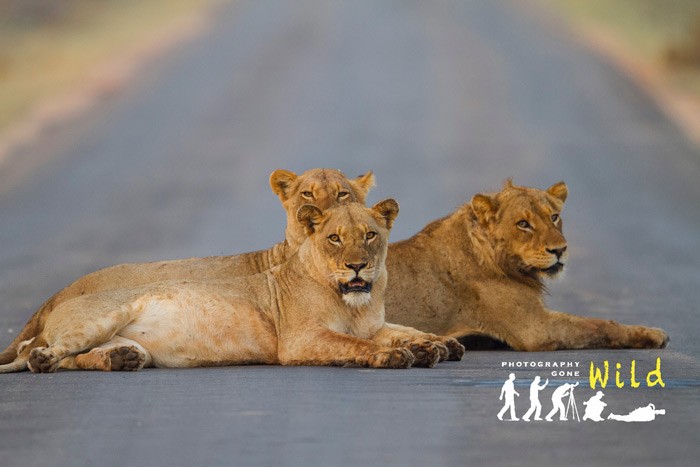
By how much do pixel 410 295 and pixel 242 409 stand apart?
4269 millimetres

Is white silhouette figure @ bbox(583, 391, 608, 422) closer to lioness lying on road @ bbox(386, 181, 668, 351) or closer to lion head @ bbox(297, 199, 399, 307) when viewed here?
lion head @ bbox(297, 199, 399, 307)

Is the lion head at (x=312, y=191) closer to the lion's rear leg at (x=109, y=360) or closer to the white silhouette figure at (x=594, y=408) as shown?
the lion's rear leg at (x=109, y=360)

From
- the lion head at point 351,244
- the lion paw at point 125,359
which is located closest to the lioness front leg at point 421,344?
the lion head at point 351,244

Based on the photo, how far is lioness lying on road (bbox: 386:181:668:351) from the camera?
12086mm

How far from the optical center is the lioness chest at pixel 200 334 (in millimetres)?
10844

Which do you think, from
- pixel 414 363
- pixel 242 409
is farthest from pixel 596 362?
pixel 242 409

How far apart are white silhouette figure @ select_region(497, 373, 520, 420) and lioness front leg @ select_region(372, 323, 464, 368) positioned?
72cm

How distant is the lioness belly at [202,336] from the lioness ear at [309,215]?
0.67 meters

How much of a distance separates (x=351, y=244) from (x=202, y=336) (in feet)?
3.69

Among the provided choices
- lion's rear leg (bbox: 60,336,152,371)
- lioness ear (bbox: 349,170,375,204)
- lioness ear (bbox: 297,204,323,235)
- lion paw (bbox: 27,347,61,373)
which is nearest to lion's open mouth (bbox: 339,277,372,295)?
lioness ear (bbox: 297,204,323,235)

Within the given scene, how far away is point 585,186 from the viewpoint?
31.0m

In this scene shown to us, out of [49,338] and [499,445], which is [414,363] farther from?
[499,445]

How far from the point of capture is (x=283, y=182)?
13016 millimetres

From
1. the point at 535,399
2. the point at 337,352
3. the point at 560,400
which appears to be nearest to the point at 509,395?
the point at 535,399
